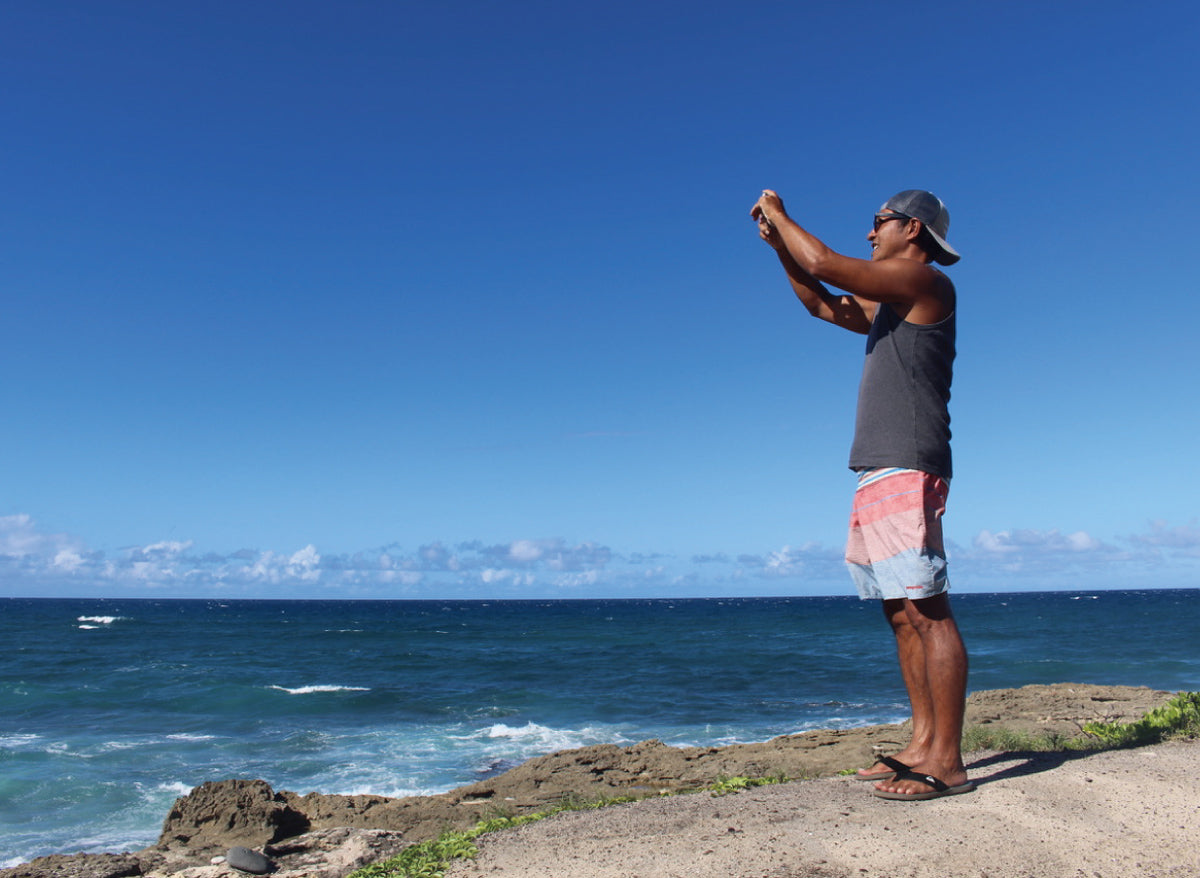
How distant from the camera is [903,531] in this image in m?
2.95

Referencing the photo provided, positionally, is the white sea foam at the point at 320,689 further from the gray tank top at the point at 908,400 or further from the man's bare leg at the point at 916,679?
the gray tank top at the point at 908,400

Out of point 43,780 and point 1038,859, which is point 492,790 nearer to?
point 1038,859

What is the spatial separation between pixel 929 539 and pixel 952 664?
0.46 m

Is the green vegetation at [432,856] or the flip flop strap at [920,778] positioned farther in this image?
the flip flop strap at [920,778]

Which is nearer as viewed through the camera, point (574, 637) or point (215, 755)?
point (215, 755)

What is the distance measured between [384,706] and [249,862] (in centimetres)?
1393

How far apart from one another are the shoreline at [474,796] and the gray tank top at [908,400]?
1933 mm

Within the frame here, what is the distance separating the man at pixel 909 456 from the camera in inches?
116

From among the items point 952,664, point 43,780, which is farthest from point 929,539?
point 43,780

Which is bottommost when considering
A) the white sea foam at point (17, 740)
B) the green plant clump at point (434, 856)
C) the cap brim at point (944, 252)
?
the white sea foam at point (17, 740)

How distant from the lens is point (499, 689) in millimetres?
19219

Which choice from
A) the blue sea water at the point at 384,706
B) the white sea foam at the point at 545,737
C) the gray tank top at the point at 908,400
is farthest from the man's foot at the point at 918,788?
the white sea foam at the point at 545,737

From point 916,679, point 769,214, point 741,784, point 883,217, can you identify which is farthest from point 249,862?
point 883,217

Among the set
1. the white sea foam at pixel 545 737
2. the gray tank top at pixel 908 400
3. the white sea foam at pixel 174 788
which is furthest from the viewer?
the white sea foam at pixel 545 737
